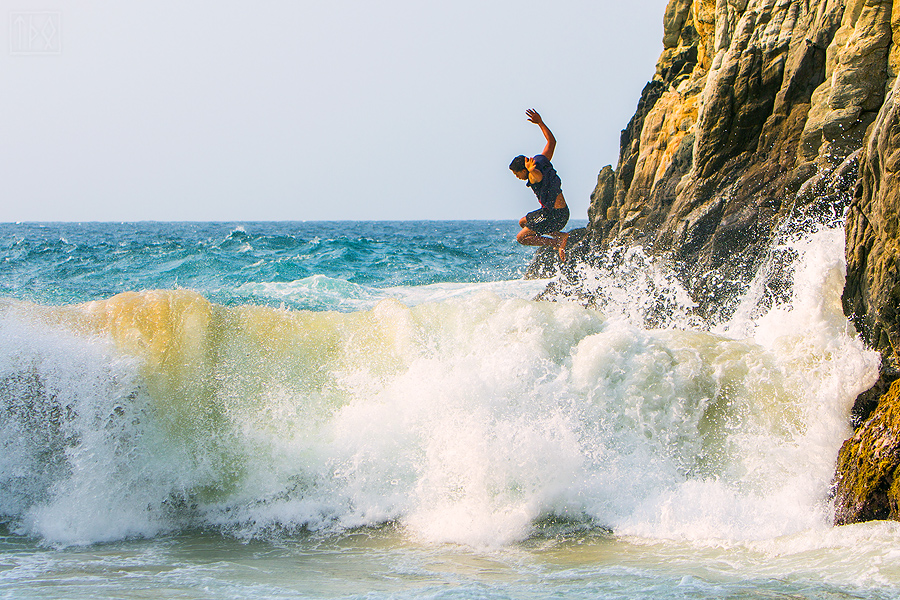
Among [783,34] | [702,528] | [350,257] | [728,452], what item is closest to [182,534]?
[702,528]

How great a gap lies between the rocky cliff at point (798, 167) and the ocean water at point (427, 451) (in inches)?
19.0

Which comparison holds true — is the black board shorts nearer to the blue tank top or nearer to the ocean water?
the blue tank top

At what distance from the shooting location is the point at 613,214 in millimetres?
15938

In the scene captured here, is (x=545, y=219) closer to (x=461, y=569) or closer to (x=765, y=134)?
(x=765, y=134)

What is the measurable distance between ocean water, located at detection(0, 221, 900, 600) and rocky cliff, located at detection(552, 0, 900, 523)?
0.48m

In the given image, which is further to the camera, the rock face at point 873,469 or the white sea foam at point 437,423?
the white sea foam at point 437,423

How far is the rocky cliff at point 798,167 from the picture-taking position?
4.79m

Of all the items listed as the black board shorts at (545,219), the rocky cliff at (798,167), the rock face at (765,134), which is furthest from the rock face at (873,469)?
the black board shorts at (545,219)

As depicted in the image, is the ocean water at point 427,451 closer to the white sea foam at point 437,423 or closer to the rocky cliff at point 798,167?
the white sea foam at point 437,423

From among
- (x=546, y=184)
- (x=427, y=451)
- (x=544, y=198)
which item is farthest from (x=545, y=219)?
(x=427, y=451)

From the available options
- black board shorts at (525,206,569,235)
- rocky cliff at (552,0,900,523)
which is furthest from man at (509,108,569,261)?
rocky cliff at (552,0,900,523)

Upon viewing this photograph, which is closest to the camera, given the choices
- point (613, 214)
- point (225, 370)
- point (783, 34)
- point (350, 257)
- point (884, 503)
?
point (884, 503)

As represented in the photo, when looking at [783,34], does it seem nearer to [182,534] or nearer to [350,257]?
[182,534]

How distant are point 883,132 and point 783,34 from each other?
5728 mm
